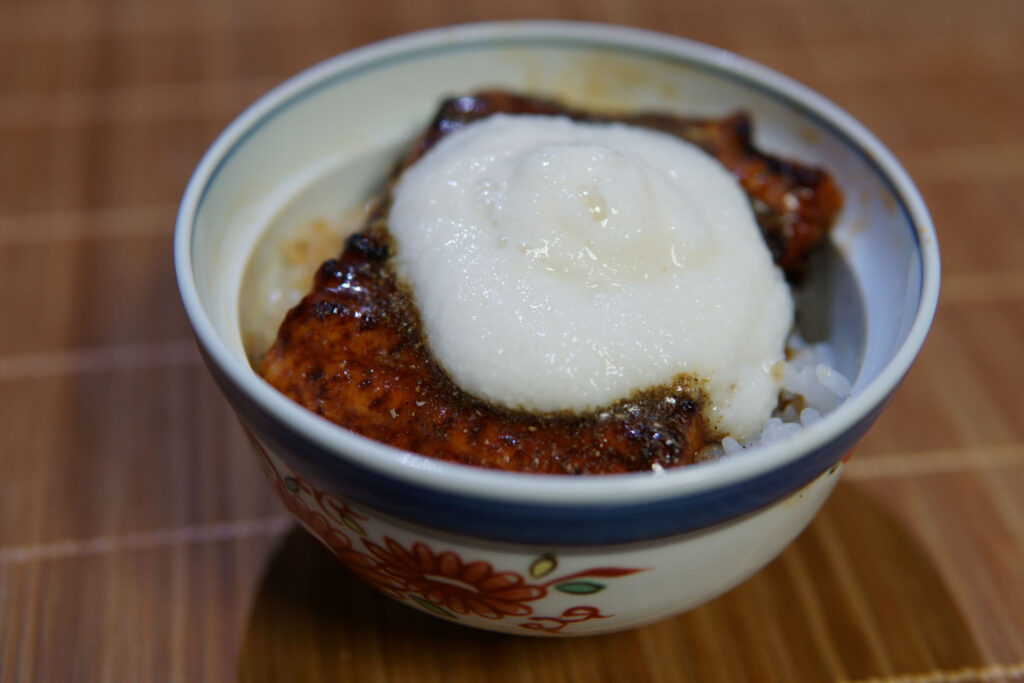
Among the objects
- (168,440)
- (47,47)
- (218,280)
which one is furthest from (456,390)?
(47,47)

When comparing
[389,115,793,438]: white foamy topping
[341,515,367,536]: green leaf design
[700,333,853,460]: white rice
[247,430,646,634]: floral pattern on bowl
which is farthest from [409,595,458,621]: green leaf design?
[700,333,853,460]: white rice

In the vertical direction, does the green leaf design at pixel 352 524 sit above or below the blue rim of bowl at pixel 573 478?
below

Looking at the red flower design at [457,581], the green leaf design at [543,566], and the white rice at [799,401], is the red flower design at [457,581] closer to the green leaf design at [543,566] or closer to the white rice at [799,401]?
the green leaf design at [543,566]

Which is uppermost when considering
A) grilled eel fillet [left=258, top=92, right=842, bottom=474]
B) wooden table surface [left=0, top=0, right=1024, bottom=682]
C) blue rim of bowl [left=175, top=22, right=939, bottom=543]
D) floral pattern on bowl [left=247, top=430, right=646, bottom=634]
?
blue rim of bowl [left=175, top=22, right=939, bottom=543]

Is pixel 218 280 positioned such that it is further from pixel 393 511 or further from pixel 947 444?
pixel 947 444

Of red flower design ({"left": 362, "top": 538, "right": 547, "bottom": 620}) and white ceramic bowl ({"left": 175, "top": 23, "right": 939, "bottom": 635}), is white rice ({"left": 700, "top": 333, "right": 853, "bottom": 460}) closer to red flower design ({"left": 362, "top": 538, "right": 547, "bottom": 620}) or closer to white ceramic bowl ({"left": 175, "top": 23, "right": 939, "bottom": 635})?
white ceramic bowl ({"left": 175, "top": 23, "right": 939, "bottom": 635})

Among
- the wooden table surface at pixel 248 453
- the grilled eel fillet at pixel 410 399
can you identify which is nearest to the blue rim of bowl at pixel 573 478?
the grilled eel fillet at pixel 410 399
